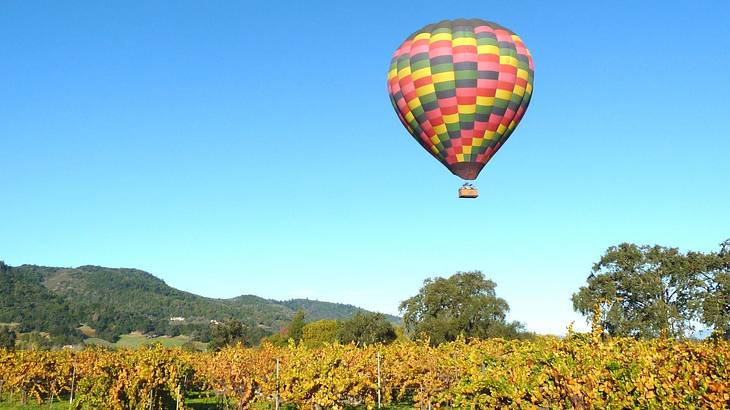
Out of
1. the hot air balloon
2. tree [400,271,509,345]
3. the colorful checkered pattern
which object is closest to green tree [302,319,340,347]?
tree [400,271,509,345]

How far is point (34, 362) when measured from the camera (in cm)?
2688

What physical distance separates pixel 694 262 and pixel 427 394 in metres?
46.9

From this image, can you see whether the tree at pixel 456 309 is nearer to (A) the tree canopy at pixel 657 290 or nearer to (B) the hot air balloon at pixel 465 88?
(A) the tree canopy at pixel 657 290

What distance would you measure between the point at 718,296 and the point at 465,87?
4263 cm

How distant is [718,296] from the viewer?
52219mm

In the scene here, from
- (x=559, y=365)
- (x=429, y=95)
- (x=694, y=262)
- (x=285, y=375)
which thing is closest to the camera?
(x=559, y=365)

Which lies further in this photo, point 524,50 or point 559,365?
point 524,50

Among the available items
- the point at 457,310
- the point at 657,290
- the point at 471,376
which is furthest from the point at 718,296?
the point at 471,376

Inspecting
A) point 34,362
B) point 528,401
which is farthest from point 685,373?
point 34,362

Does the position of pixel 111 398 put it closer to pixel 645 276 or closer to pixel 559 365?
pixel 559 365

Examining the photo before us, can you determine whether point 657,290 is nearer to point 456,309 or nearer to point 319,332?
point 456,309

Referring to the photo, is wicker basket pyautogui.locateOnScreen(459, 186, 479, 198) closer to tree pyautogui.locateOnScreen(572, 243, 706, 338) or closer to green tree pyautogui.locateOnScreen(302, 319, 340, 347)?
tree pyautogui.locateOnScreen(572, 243, 706, 338)

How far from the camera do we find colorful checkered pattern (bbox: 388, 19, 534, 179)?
24094 mm

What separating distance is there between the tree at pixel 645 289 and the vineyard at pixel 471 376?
36174 mm
